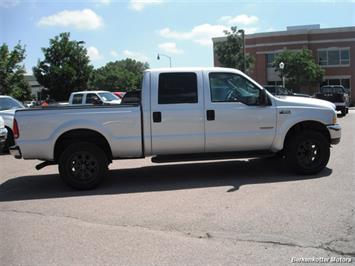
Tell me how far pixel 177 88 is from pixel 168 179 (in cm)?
176

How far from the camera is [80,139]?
804 centimetres

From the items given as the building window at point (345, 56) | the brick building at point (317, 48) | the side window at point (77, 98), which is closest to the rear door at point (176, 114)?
the side window at point (77, 98)

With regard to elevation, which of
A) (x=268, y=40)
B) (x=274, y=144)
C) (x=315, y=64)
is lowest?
(x=274, y=144)

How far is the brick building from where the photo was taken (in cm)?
5591

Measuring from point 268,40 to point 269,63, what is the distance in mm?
2989

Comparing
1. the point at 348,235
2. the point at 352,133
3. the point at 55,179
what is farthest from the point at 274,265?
the point at 352,133

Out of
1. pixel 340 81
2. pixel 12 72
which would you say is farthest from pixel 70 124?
pixel 340 81

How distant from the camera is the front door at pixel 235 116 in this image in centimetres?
813

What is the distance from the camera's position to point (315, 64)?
175 feet

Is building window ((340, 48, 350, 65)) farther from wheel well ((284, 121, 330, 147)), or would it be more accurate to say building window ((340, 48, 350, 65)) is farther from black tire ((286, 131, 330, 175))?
black tire ((286, 131, 330, 175))

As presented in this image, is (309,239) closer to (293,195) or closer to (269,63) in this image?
(293,195)

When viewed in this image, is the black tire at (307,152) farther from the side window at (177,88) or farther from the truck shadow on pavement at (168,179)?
the side window at (177,88)

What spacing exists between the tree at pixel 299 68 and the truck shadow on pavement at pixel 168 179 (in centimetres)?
4332

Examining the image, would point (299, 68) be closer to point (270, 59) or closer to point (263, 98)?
point (270, 59)
